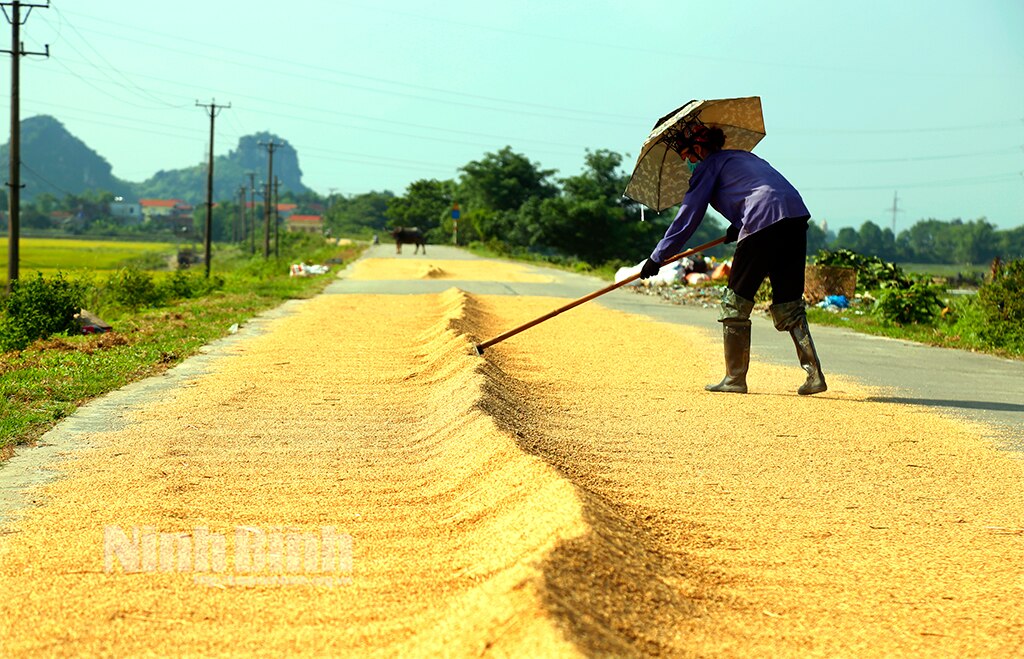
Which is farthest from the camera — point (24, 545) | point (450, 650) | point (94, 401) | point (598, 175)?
point (598, 175)

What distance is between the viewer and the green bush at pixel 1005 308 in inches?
543

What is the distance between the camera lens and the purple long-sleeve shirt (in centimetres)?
823

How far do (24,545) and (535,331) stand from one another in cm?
931

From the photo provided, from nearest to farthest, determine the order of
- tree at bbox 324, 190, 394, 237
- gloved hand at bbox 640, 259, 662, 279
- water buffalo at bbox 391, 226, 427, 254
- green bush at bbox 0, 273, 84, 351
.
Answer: gloved hand at bbox 640, 259, 662, 279 → green bush at bbox 0, 273, 84, 351 → water buffalo at bbox 391, 226, 427, 254 → tree at bbox 324, 190, 394, 237

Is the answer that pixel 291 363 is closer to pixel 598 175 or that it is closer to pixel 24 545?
pixel 24 545

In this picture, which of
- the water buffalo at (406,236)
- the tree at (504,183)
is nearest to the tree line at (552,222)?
A: the tree at (504,183)

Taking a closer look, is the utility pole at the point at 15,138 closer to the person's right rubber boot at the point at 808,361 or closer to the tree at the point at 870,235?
the person's right rubber boot at the point at 808,361

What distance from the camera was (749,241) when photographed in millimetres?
8328

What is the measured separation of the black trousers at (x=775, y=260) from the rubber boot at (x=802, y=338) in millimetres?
65

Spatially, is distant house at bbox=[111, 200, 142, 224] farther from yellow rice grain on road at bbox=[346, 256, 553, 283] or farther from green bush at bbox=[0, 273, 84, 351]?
green bush at bbox=[0, 273, 84, 351]

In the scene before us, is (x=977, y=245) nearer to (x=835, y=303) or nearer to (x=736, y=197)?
(x=835, y=303)

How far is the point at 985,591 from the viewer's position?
411 centimetres

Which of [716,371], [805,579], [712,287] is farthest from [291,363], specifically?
[712,287]
